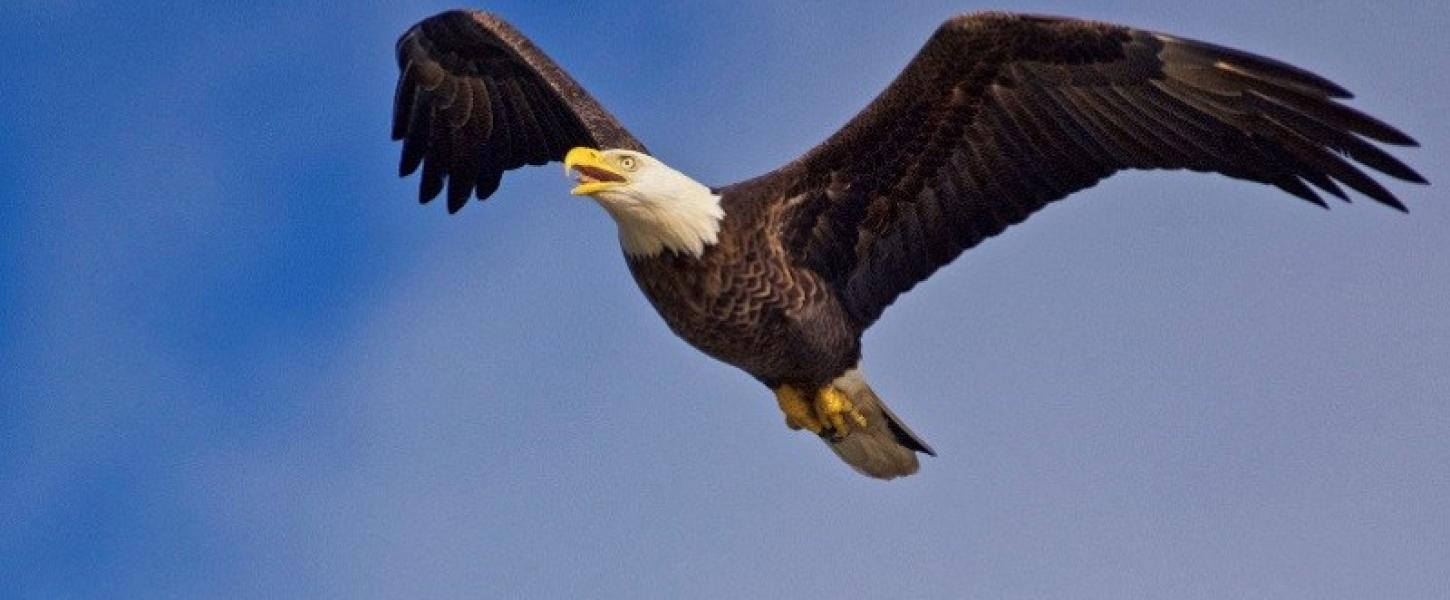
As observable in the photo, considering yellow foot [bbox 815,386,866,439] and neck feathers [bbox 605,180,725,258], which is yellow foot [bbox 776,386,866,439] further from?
neck feathers [bbox 605,180,725,258]

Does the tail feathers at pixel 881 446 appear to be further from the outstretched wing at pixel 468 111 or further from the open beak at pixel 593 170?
the outstretched wing at pixel 468 111

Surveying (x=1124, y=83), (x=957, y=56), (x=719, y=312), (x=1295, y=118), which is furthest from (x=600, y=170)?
(x=1295, y=118)

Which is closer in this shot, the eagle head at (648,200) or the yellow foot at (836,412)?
the eagle head at (648,200)

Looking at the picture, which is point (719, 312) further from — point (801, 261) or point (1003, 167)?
point (1003, 167)

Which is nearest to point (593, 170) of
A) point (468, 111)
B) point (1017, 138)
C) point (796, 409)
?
point (796, 409)

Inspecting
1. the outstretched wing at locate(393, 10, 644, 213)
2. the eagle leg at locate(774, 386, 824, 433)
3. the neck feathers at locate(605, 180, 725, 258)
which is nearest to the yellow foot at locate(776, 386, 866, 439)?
the eagle leg at locate(774, 386, 824, 433)

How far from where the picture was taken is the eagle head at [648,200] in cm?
880

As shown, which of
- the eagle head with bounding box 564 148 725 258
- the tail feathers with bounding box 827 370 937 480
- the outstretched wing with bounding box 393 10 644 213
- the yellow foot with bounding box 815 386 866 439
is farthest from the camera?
the outstretched wing with bounding box 393 10 644 213

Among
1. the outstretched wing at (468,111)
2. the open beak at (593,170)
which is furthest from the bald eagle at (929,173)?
the outstretched wing at (468,111)

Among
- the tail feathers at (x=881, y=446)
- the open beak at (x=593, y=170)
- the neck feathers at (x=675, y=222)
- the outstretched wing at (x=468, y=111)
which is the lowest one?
the tail feathers at (x=881, y=446)

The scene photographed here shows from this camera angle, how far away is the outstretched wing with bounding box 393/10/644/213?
1068 centimetres

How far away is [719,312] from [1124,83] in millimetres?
1859

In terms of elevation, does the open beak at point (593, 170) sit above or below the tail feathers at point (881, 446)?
above

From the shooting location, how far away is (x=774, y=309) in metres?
8.89
